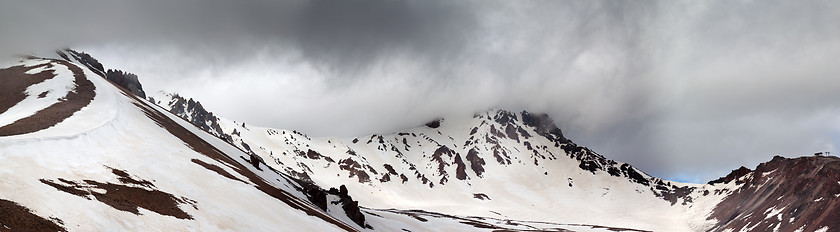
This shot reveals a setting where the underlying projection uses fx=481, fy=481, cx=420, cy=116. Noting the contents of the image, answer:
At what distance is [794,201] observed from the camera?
145 meters

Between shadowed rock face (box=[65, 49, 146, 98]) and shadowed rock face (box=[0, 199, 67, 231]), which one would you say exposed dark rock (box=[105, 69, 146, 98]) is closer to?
shadowed rock face (box=[65, 49, 146, 98])

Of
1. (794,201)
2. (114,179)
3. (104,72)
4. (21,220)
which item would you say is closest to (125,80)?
(104,72)

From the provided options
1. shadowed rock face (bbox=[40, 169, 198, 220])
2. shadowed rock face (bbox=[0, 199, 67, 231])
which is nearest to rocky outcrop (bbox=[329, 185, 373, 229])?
shadowed rock face (bbox=[40, 169, 198, 220])

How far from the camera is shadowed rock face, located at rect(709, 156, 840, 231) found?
125m

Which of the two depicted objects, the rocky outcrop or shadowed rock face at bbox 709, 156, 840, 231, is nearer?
the rocky outcrop

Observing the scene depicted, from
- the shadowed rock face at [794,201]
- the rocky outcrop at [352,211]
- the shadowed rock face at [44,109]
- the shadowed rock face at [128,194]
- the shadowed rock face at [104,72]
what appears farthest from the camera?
Result: the shadowed rock face at [104,72]

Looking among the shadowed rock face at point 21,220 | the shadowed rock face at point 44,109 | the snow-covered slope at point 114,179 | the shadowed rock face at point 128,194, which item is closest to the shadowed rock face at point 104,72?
the shadowed rock face at point 44,109

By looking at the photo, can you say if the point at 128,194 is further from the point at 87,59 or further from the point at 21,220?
the point at 87,59

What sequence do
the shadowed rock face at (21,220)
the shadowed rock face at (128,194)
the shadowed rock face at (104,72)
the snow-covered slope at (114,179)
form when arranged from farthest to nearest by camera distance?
1. the shadowed rock face at (104,72)
2. the shadowed rock face at (128,194)
3. the snow-covered slope at (114,179)
4. the shadowed rock face at (21,220)

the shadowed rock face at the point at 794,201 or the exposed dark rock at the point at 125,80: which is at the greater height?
the shadowed rock face at the point at 794,201

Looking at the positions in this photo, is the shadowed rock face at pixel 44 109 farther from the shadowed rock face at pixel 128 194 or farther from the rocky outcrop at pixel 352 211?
the rocky outcrop at pixel 352 211

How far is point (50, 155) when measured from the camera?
115 feet

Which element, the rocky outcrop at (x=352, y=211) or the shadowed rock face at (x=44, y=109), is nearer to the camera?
the shadowed rock face at (x=44, y=109)

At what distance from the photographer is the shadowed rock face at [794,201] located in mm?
125250
